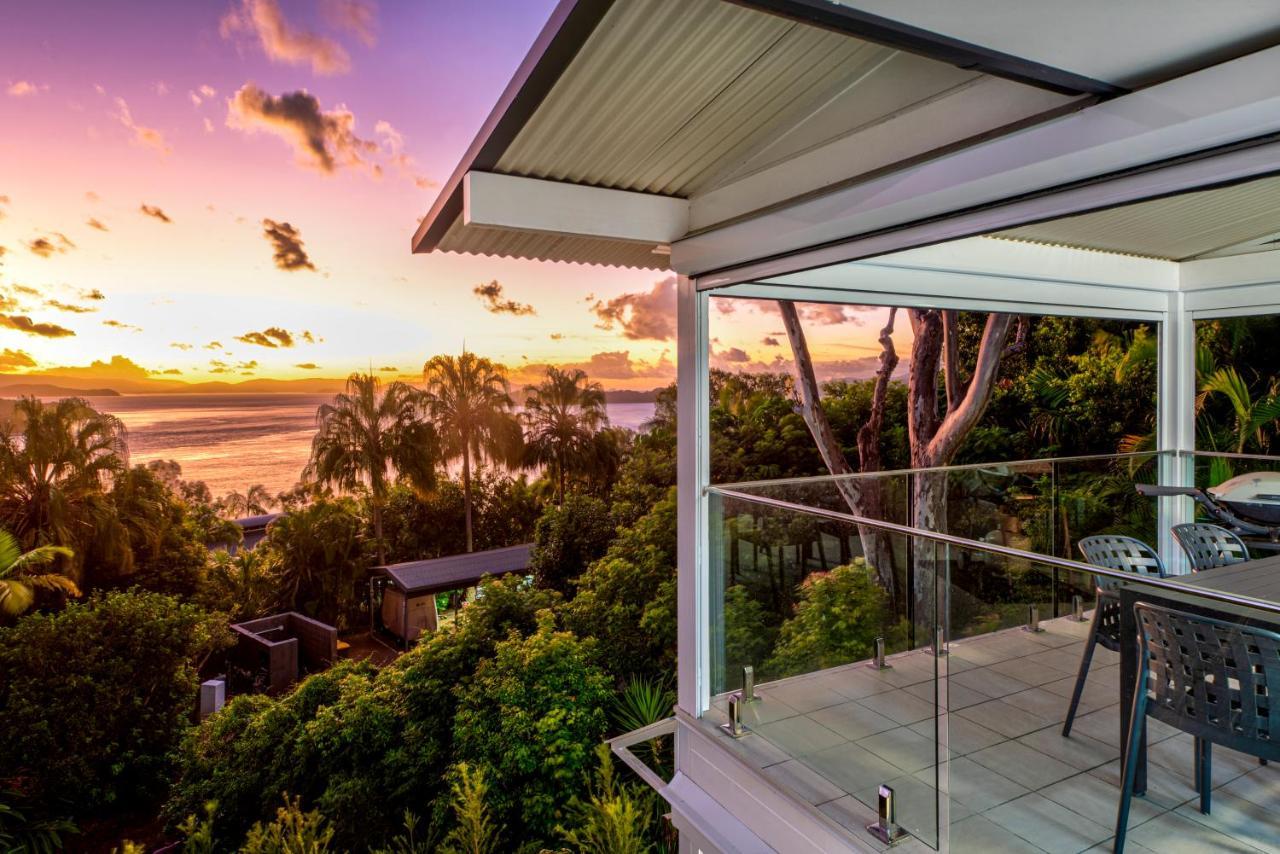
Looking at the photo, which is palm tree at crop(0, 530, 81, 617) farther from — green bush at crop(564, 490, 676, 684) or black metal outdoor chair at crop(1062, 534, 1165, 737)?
black metal outdoor chair at crop(1062, 534, 1165, 737)

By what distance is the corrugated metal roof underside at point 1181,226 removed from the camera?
4195 mm

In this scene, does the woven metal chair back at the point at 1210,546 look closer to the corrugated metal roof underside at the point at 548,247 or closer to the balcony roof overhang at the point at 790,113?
the balcony roof overhang at the point at 790,113

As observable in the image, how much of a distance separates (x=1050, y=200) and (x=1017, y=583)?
117 inches

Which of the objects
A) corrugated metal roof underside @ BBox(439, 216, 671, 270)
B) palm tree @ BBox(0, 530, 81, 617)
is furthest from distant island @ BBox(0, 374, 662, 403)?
corrugated metal roof underside @ BBox(439, 216, 671, 270)

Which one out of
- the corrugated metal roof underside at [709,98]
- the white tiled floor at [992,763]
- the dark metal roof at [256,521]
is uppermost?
the corrugated metal roof underside at [709,98]

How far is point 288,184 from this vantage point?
22.6 m

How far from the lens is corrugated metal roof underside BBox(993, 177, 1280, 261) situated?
420 centimetres

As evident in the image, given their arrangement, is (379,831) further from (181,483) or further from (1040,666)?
(181,483)

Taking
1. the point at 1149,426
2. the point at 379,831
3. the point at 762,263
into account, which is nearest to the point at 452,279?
the point at 379,831

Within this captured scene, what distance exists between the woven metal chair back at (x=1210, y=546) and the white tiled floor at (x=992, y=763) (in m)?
1.58

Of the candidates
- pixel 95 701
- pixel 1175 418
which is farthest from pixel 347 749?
pixel 1175 418

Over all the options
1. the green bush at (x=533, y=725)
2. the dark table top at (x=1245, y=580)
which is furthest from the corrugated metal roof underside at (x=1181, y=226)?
the green bush at (x=533, y=725)

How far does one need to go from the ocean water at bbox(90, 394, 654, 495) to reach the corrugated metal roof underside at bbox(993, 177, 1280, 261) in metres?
18.8

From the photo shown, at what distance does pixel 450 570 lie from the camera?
63.2 ft
